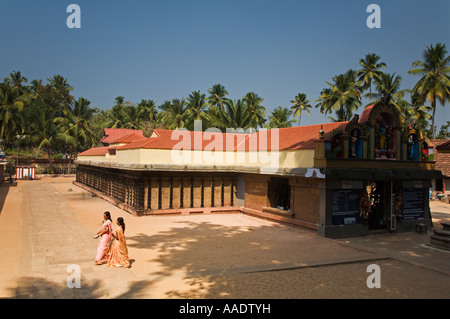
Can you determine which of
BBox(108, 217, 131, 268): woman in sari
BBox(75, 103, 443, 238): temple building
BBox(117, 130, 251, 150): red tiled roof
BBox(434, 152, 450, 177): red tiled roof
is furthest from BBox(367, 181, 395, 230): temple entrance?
BBox(434, 152, 450, 177): red tiled roof

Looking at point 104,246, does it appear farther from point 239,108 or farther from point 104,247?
point 239,108

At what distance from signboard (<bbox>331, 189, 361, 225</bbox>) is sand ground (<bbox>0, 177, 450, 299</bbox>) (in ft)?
3.06

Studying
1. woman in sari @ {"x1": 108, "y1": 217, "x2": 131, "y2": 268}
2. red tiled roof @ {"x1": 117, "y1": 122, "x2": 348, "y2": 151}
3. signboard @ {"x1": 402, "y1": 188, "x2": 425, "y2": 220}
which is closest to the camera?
woman in sari @ {"x1": 108, "y1": 217, "x2": 131, "y2": 268}

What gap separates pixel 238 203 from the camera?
22.1m

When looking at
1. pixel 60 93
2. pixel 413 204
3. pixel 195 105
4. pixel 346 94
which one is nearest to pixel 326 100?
pixel 346 94

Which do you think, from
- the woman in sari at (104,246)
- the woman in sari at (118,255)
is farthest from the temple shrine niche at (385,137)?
the woman in sari at (104,246)

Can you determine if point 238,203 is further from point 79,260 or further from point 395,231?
point 79,260

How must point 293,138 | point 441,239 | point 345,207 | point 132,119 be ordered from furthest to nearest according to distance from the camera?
1. point 132,119
2. point 293,138
3. point 345,207
4. point 441,239

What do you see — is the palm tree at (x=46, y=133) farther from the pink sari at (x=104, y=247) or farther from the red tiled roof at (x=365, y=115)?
the red tiled roof at (x=365, y=115)

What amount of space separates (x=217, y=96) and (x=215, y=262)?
151ft

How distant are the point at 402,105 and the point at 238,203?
31.7m

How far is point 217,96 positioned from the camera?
5497 centimetres

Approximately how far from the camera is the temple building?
1515cm

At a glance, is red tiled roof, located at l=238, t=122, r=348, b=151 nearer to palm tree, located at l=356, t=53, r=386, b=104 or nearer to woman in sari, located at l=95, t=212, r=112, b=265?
woman in sari, located at l=95, t=212, r=112, b=265
